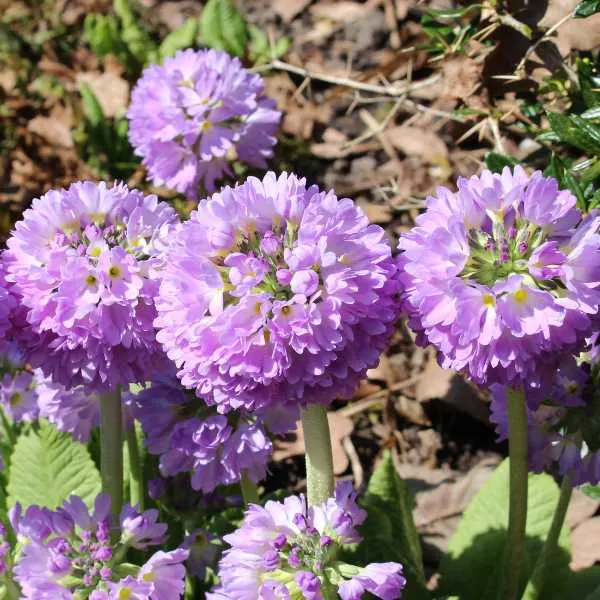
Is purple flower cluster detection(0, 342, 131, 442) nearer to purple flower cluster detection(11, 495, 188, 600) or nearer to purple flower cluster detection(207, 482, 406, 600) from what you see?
purple flower cluster detection(11, 495, 188, 600)

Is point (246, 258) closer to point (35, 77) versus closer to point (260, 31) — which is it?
point (260, 31)

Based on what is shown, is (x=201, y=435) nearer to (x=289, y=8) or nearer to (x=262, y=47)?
(x=262, y=47)

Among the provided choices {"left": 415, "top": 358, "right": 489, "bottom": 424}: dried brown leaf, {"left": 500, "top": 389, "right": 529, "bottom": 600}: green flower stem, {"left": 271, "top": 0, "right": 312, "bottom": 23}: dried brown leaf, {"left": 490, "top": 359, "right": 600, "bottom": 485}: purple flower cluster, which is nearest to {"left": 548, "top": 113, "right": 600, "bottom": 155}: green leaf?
{"left": 490, "top": 359, "right": 600, "bottom": 485}: purple flower cluster

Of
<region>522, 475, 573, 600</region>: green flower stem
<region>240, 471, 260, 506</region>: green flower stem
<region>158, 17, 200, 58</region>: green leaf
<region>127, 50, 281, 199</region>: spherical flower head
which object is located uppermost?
<region>158, 17, 200, 58</region>: green leaf

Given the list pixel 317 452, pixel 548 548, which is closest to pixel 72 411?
pixel 317 452

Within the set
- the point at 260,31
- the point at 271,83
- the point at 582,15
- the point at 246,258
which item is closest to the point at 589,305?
the point at 246,258

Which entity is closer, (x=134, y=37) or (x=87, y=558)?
(x=87, y=558)

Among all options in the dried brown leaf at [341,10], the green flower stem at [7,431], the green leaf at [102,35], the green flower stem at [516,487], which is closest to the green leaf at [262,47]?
the dried brown leaf at [341,10]
